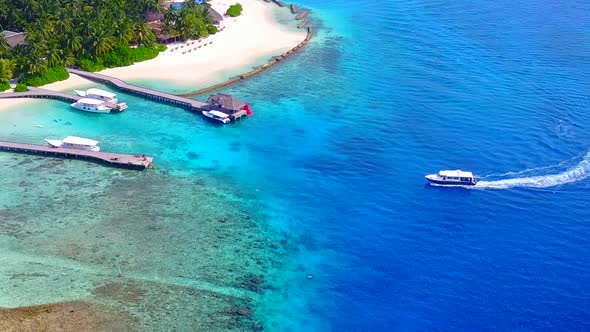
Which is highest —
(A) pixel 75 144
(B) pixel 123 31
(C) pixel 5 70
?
(B) pixel 123 31

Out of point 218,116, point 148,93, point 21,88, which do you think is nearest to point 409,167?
point 218,116

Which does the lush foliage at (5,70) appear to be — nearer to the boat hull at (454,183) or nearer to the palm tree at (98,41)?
the palm tree at (98,41)

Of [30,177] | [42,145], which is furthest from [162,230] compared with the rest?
[42,145]

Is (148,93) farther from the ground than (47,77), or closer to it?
farther from the ground

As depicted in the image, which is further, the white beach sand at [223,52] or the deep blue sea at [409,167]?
the white beach sand at [223,52]

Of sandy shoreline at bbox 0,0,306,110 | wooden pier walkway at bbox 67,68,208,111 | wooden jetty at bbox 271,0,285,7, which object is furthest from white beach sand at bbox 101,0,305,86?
wooden jetty at bbox 271,0,285,7

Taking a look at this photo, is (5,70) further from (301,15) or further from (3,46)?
(301,15)

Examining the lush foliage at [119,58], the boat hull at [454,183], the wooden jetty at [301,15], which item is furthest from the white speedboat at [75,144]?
the wooden jetty at [301,15]
